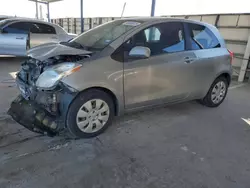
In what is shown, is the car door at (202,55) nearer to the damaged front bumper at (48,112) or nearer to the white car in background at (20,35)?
the damaged front bumper at (48,112)

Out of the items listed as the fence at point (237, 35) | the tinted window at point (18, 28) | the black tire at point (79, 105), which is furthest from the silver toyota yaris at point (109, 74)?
the tinted window at point (18, 28)

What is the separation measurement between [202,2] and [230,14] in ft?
3.81

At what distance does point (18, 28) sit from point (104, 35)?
486 cm

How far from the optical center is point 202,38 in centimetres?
339

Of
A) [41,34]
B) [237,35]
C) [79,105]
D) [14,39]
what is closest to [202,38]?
[79,105]

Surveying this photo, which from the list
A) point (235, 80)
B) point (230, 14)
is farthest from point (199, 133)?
point (230, 14)

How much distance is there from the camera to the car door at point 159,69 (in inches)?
107

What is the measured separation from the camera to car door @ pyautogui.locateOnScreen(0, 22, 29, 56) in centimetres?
643

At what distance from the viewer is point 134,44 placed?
8.91ft

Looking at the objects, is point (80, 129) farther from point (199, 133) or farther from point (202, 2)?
point (202, 2)

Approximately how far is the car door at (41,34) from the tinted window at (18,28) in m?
0.16

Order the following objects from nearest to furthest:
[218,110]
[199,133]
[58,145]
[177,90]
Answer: [58,145] < [199,133] < [177,90] < [218,110]

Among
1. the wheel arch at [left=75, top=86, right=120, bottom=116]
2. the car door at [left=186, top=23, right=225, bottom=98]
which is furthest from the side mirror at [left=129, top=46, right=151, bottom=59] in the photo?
the car door at [left=186, top=23, right=225, bottom=98]

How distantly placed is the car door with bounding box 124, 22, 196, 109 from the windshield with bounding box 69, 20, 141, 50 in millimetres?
234
